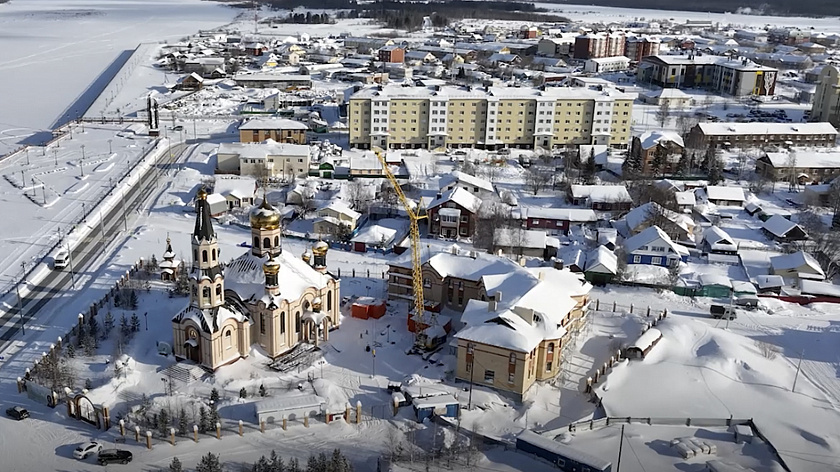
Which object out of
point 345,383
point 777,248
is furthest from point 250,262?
point 777,248

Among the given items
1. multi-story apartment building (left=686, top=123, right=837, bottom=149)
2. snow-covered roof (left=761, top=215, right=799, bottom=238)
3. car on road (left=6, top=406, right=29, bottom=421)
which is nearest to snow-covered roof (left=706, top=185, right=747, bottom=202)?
snow-covered roof (left=761, top=215, right=799, bottom=238)

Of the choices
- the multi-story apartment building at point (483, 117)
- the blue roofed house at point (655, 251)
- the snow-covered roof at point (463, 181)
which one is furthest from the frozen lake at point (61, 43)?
the blue roofed house at point (655, 251)

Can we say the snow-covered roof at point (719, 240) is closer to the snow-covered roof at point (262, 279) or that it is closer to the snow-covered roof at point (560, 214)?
the snow-covered roof at point (560, 214)

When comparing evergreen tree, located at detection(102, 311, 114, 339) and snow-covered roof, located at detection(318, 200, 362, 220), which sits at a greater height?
snow-covered roof, located at detection(318, 200, 362, 220)

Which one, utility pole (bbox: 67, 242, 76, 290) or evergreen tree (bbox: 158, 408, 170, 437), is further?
utility pole (bbox: 67, 242, 76, 290)

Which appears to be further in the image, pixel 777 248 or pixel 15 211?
pixel 15 211

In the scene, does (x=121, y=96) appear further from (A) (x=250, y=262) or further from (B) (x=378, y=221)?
(A) (x=250, y=262)

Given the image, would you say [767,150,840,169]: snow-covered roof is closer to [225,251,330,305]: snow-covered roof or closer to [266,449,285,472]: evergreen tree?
[225,251,330,305]: snow-covered roof
